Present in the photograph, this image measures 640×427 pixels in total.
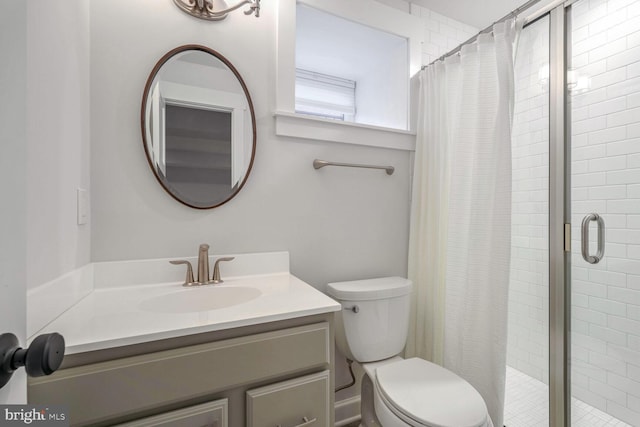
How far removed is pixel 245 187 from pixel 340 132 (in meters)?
0.59

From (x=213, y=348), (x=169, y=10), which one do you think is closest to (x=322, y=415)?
(x=213, y=348)

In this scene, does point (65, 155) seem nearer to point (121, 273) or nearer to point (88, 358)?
point (121, 273)

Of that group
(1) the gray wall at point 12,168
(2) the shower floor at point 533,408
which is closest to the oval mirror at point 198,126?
(1) the gray wall at point 12,168

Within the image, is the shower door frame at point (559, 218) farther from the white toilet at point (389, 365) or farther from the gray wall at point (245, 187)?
the gray wall at point (245, 187)

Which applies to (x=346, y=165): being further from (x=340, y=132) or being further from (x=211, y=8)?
(x=211, y=8)

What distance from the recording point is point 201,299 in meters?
1.17

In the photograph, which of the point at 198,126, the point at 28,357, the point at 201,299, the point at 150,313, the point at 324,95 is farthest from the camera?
the point at 324,95

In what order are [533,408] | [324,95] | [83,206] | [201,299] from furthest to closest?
[324,95] → [533,408] → [201,299] → [83,206]

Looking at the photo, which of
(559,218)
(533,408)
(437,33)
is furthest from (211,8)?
(533,408)

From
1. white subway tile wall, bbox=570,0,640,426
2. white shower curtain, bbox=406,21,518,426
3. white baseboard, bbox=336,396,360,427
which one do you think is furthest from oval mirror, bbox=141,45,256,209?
white subway tile wall, bbox=570,0,640,426

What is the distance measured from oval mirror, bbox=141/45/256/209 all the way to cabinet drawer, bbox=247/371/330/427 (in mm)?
792

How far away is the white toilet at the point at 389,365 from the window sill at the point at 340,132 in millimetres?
771

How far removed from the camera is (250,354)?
0.86m

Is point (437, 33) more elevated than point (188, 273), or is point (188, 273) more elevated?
point (437, 33)
